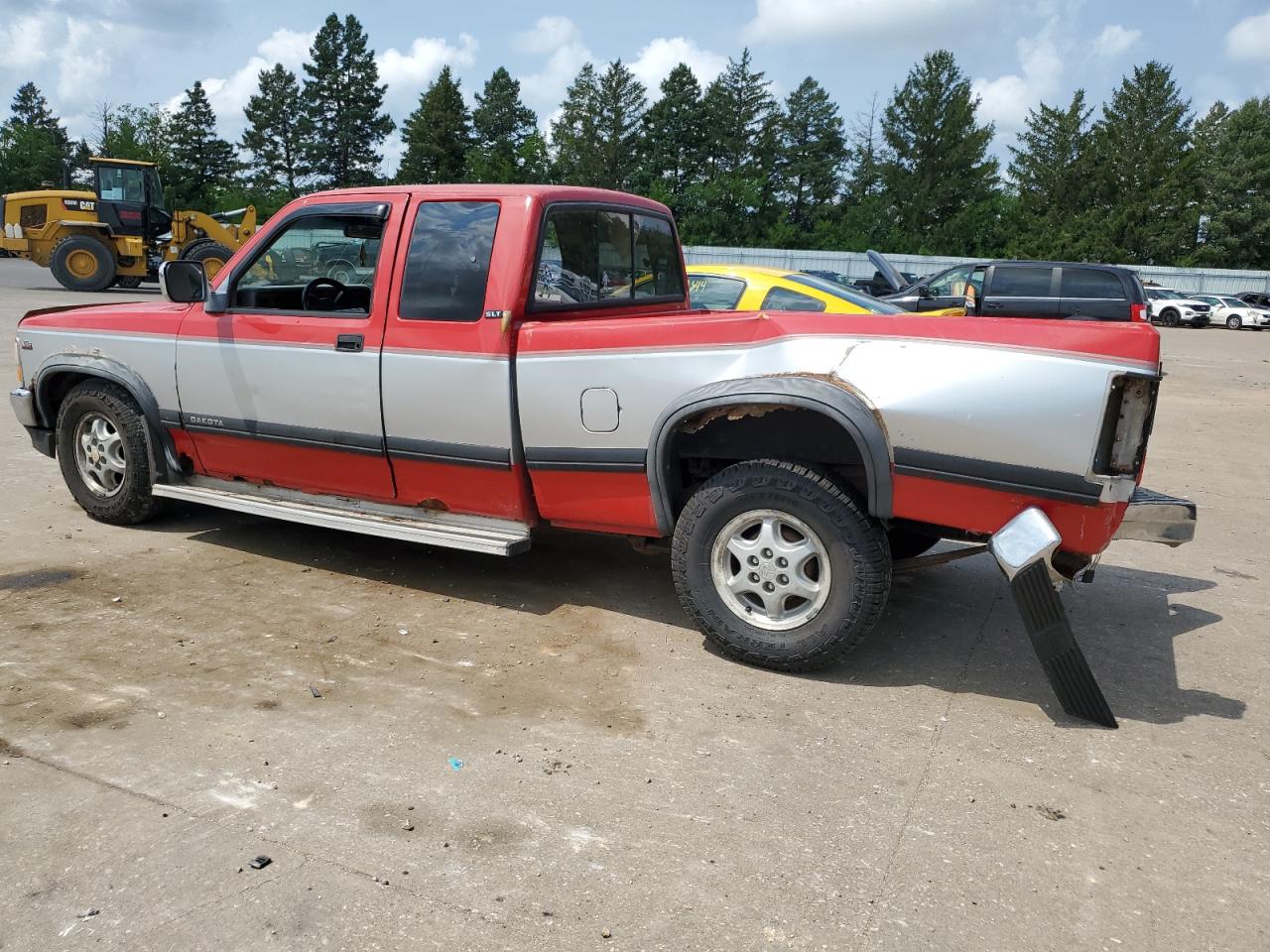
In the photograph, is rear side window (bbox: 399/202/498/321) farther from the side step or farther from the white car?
the white car

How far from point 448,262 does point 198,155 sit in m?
82.3

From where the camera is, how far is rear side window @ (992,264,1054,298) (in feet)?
49.4

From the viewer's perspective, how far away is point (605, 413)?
445cm

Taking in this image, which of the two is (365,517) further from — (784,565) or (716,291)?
(716,291)

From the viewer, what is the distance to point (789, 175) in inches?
2938

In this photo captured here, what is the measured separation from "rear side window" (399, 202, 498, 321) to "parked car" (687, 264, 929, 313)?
15.0 ft

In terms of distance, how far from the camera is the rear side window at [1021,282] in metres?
15.1

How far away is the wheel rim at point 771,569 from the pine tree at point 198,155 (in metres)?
80.3

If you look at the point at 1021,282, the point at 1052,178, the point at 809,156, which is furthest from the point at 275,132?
the point at 1021,282

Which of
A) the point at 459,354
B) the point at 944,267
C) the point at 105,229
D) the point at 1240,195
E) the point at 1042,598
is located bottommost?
the point at 1042,598

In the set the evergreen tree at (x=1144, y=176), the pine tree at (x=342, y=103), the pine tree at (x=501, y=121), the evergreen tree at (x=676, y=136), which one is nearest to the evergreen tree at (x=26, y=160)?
the pine tree at (x=342, y=103)

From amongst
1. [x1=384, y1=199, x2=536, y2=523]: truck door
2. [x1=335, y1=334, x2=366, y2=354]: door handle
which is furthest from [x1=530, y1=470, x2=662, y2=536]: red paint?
[x1=335, y1=334, x2=366, y2=354]: door handle

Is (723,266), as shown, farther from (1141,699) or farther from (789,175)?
(789,175)

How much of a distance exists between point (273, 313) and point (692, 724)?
3.05 metres
